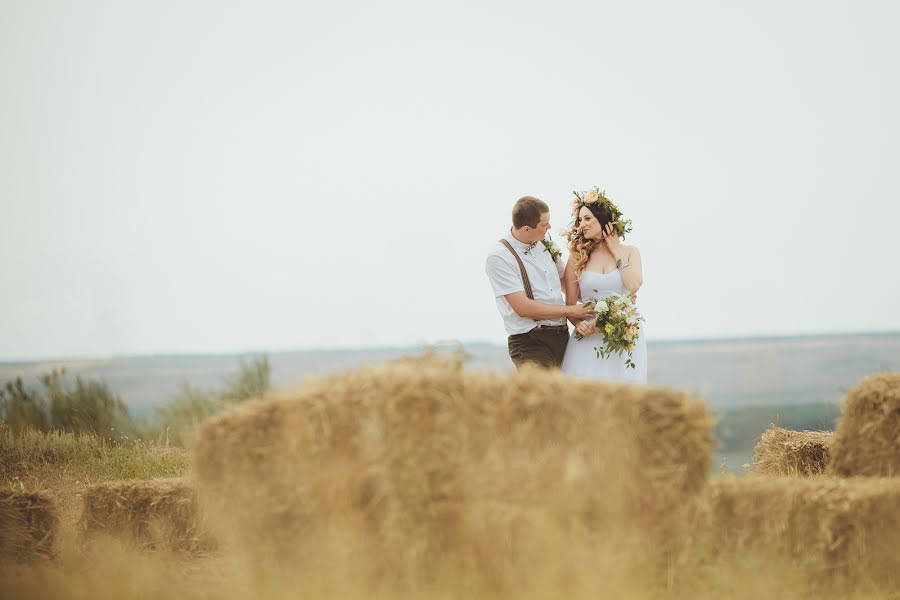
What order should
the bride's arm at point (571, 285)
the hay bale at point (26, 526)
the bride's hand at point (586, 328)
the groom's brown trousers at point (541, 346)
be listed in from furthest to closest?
the bride's arm at point (571, 285) < the groom's brown trousers at point (541, 346) < the bride's hand at point (586, 328) < the hay bale at point (26, 526)

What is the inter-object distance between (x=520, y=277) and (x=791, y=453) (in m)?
2.79

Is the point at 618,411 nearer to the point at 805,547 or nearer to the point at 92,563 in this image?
the point at 805,547

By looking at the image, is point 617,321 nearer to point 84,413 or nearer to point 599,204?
point 599,204

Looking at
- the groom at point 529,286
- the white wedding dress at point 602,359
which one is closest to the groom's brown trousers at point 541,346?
the groom at point 529,286

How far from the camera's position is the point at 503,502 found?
470 cm

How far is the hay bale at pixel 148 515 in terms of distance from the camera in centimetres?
669

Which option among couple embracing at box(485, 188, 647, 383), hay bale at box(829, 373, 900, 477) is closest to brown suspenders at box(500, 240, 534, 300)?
couple embracing at box(485, 188, 647, 383)

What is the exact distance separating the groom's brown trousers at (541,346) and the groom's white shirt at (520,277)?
2.0 inches

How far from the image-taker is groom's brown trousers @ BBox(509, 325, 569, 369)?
7844mm

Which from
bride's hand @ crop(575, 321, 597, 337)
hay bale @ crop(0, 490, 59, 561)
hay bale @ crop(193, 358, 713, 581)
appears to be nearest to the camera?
hay bale @ crop(193, 358, 713, 581)

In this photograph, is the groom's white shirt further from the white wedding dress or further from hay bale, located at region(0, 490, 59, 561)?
hay bale, located at region(0, 490, 59, 561)

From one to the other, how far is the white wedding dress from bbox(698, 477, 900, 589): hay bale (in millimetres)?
2473

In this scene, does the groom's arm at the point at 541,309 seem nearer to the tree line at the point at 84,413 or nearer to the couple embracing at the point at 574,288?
the couple embracing at the point at 574,288

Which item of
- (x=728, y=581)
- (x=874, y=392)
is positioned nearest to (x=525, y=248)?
(x=874, y=392)
